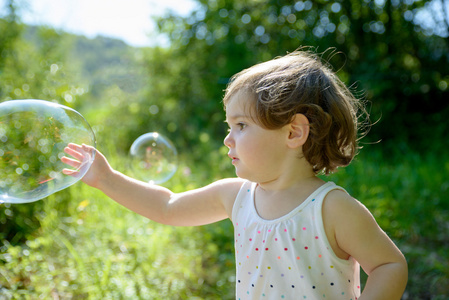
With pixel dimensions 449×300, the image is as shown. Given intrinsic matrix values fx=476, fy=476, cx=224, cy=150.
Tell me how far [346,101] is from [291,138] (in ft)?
0.74

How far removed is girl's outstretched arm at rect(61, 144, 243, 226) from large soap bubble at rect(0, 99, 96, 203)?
37 millimetres

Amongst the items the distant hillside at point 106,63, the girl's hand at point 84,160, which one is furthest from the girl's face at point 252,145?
the distant hillside at point 106,63

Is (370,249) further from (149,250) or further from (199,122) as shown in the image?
(199,122)

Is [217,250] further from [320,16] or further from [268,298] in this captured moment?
[320,16]

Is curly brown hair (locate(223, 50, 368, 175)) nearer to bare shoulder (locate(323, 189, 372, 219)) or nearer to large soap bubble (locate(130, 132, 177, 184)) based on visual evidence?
bare shoulder (locate(323, 189, 372, 219))

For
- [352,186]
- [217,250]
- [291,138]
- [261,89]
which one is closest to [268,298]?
[291,138]

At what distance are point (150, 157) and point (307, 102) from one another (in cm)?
159

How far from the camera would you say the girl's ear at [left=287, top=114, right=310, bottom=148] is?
55.7 inches

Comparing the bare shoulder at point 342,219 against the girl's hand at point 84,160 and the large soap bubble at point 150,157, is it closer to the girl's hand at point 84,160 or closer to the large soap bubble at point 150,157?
the girl's hand at point 84,160

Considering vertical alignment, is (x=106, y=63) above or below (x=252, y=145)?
below

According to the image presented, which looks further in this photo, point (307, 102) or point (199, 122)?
point (199, 122)

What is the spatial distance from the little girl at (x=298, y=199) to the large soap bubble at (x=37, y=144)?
0.61 meters

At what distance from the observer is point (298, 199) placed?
1419 mm

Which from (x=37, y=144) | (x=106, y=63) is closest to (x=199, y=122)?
(x=106, y=63)
